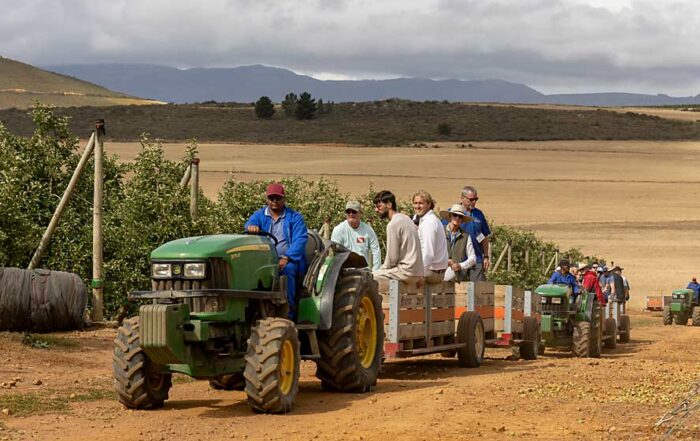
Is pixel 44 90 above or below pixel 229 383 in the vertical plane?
above

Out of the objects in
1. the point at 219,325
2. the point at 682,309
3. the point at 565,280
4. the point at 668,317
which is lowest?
the point at 668,317

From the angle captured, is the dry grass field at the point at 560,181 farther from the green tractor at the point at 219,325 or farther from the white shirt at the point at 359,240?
the green tractor at the point at 219,325

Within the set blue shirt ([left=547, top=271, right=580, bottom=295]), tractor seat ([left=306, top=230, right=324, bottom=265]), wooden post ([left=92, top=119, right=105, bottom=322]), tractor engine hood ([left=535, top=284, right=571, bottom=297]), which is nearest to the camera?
tractor seat ([left=306, top=230, right=324, bottom=265])

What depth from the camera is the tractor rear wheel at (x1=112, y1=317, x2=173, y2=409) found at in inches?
440

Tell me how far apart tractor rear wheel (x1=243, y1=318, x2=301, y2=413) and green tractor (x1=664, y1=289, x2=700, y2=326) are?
28.6m

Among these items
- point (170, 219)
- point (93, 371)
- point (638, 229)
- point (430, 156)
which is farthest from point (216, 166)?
point (93, 371)

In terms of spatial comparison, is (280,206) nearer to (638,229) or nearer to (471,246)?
(471,246)

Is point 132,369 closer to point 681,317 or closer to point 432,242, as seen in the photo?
point 432,242

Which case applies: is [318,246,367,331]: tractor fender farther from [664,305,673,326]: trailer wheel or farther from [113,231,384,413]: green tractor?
[664,305,673,326]: trailer wheel

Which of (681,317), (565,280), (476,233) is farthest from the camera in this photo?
(681,317)

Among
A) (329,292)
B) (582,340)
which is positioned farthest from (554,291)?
(329,292)

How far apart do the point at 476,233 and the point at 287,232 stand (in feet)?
17.5

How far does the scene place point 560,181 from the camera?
78.5 metres

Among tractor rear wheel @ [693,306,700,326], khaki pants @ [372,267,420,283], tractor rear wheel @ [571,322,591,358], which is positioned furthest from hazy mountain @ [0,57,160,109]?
khaki pants @ [372,267,420,283]
